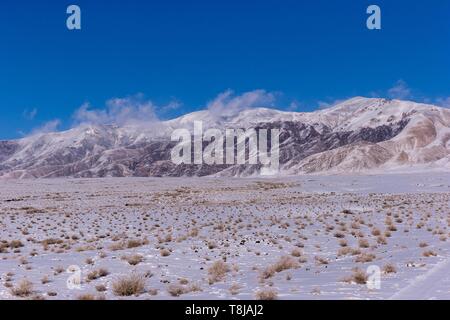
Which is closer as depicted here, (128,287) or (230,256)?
(128,287)

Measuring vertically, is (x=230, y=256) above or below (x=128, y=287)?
below

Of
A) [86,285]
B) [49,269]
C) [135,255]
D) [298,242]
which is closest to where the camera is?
[86,285]

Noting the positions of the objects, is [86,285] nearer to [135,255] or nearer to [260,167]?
[135,255]

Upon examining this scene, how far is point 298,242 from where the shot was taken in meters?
19.8

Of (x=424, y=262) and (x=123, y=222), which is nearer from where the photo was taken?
(x=424, y=262)

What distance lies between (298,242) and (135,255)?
6583mm

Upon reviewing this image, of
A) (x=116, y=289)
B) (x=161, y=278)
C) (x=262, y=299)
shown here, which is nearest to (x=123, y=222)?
(x=161, y=278)
